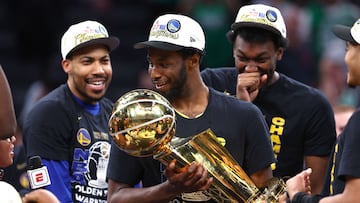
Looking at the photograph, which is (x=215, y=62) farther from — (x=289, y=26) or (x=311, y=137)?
(x=311, y=137)

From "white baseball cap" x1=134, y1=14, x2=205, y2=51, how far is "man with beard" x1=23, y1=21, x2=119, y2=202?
1.21 metres

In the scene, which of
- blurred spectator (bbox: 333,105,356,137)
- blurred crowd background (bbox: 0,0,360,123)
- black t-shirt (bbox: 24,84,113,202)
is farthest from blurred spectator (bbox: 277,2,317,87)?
black t-shirt (bbox: 24,84,113,202)

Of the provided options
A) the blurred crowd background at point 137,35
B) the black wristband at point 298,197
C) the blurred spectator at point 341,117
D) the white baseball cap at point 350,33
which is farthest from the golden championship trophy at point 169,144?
the blurred crowd background at point 137,35

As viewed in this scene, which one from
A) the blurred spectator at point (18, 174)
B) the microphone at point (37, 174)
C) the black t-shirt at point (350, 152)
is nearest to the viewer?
the black t-shirt at point (350, 152)

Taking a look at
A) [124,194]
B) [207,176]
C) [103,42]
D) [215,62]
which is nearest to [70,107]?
[103,42]

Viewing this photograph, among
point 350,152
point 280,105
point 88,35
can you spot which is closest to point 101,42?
point 88,35

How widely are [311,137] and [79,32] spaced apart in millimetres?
1773

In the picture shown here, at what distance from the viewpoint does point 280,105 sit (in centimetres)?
732

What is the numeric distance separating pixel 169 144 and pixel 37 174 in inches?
63.4

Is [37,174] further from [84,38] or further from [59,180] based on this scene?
[84,38]

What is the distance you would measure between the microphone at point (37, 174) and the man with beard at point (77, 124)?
0.05 metres

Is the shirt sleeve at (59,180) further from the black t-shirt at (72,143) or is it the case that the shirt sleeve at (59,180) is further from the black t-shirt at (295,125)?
the black t-shirt at (295,125)

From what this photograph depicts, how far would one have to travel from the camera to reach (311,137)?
7.27 metres

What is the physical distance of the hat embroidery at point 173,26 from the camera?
6.20m
